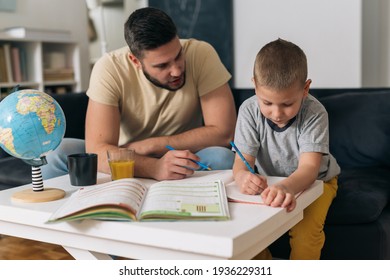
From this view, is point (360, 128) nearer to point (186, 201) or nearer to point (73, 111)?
point (186, 201)

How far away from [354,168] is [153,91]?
900 mm

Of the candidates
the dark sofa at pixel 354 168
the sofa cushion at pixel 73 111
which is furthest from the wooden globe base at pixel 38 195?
the sofa cushion at pixel 73 111

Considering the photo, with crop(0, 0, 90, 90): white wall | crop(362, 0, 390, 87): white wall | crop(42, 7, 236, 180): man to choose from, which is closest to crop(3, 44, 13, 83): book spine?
crop(0, 0, 90, 90): white wall

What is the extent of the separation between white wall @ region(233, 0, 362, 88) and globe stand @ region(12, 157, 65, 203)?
2.38 metres

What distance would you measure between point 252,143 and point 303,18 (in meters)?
2.07

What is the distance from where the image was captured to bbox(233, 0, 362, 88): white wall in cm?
307

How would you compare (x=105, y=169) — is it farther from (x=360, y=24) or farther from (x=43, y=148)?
(x=360, y=24)

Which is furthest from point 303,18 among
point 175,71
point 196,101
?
point 175,71

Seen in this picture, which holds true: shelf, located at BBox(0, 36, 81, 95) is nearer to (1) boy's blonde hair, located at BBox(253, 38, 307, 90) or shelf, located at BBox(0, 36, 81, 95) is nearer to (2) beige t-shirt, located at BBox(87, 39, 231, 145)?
(2) beige t-shirt, located at BBox(87, 39, 231, 145)

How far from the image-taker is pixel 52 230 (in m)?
1.08

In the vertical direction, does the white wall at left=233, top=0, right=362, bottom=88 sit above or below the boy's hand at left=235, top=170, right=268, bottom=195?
above

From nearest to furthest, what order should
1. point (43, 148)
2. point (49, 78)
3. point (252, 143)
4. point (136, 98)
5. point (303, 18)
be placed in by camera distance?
point (43, 148) → point (252, 143) → point (136, 98) → point (303, 18) → point (49, 78)

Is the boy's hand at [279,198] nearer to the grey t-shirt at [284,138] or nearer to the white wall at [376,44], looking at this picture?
the grey t-shirt at [284,138]
